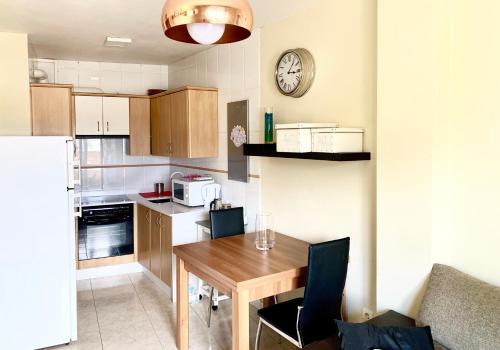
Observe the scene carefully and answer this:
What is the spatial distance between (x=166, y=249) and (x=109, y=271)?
1136mm

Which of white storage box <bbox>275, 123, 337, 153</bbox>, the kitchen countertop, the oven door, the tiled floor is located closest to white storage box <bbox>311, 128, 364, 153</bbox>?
white storage box <bbox>275, 123, 337, 153</bbox>

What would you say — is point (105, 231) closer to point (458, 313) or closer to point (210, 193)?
point (210, 193)

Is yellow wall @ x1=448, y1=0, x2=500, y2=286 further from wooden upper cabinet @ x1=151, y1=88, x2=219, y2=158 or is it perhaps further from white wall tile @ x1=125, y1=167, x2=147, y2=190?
white wall tile @ x1=125, y1=167, x2=147, y2=190

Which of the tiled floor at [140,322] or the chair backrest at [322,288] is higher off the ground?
the chair backrest at [322,288]

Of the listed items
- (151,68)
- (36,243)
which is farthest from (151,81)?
(36,243)

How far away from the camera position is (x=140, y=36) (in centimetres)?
370

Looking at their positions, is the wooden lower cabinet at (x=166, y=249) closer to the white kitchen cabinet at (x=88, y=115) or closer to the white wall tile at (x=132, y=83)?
the white kitchen cabinet at (x=88, y=115)

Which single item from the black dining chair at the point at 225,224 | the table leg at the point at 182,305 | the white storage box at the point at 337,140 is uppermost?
the white storage box at the point at 337,140

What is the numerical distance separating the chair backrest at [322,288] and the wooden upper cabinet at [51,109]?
10.7ft

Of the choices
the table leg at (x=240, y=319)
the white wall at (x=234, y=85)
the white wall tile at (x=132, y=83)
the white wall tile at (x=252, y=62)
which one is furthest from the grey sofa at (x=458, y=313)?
the white wall tile at (x=132, y=83)

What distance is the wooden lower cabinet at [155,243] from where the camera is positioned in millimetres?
4121

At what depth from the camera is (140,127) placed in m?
4.97

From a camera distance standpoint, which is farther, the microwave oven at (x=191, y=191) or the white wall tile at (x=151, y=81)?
the white wall tile at (x=151, y=81)

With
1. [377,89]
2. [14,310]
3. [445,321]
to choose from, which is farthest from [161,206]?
[445,321]
